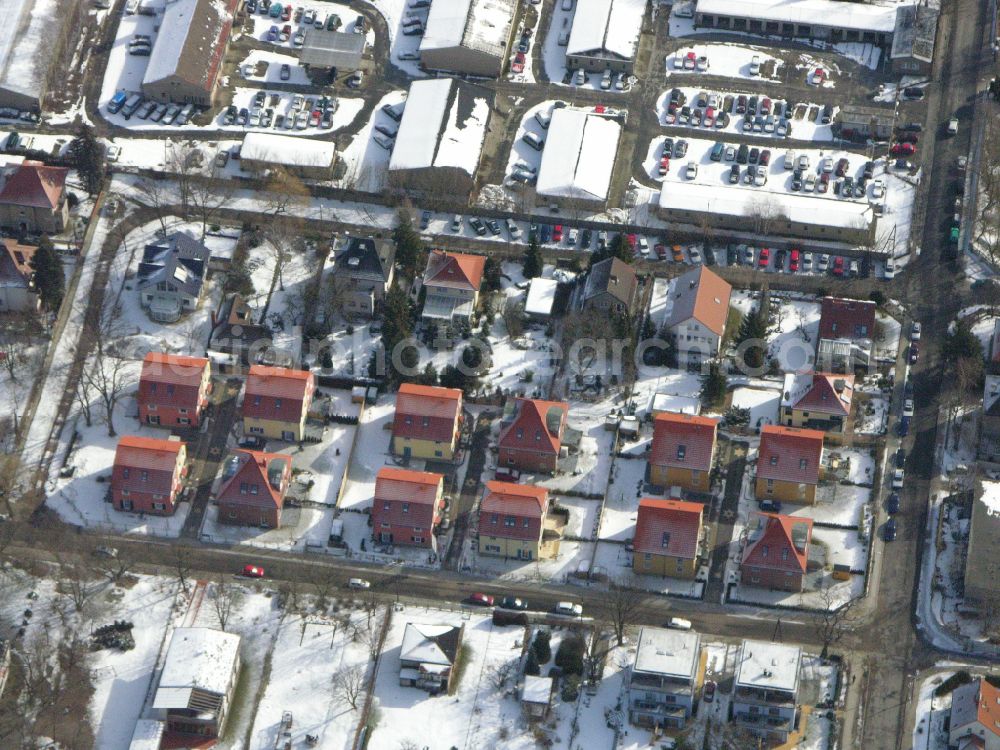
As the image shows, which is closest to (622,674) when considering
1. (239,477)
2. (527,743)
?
(527,743)

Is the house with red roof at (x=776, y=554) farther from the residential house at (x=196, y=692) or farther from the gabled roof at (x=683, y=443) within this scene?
the residential house at (x=196, y=692)

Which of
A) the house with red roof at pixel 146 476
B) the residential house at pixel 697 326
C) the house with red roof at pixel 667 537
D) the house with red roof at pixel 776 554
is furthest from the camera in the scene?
the residential house at pixel 697 326

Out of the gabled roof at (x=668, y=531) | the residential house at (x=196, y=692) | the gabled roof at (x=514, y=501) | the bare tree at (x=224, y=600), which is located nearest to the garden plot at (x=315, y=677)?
the residential house at (x=196, y=692)

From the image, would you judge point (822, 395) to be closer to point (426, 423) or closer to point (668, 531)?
point (668, 531)

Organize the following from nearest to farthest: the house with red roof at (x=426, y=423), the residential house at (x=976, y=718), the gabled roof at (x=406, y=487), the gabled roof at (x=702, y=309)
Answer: the residential house at (x=976, y=718) → the gabled roof at (x=406, y=487) → the house with red roof at (x=426, y=423) → the gabled roof at (x=702, y=309)

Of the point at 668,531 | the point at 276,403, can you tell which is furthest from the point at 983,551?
the point at 276,403

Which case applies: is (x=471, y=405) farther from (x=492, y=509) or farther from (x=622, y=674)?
(x=622, y=674)

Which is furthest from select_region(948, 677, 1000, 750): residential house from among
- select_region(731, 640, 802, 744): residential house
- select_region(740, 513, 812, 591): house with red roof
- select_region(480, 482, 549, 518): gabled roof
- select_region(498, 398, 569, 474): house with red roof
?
select_region(498, 398, 569, 474): house with red roof

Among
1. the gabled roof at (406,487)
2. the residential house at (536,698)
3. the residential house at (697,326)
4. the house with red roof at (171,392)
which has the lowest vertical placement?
the residential house at (536,698)
